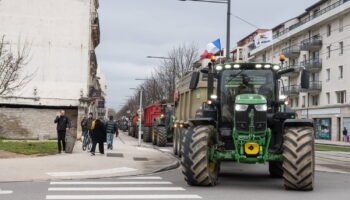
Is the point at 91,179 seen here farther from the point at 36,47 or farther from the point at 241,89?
the point at 36,47

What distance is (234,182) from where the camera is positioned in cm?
1254

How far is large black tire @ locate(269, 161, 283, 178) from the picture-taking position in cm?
1367

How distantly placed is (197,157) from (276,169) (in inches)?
151

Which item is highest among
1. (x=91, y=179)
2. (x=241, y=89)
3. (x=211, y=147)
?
(x=241, y=89)

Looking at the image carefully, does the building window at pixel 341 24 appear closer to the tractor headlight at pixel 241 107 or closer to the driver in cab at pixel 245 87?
the driver in cab at pixel 245 87

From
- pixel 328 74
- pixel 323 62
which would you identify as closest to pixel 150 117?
pixel 328 74

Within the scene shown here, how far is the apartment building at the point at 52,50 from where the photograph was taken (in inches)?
1495

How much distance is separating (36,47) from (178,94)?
2010 centimetres

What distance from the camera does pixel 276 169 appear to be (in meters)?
13.8

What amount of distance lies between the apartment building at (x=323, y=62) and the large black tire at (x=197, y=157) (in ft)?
137

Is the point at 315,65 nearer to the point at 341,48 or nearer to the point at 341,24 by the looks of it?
the point at 341,48

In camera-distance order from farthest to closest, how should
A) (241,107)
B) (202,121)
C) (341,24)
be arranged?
(341,24), (202,121), (241,107)

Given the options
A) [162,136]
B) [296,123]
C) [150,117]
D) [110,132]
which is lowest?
[162,136]

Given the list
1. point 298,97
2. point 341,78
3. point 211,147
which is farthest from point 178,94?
point 298,97
